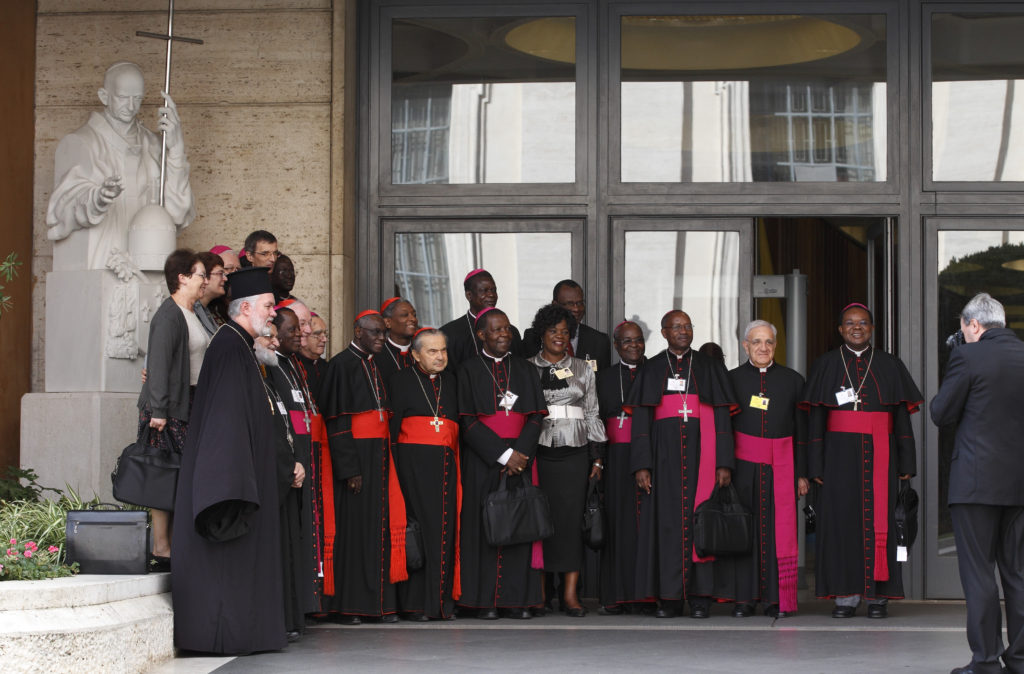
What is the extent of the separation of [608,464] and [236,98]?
3768 mm

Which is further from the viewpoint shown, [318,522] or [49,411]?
[49,411]

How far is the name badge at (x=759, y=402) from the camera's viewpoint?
9.11 m

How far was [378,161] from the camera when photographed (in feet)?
34.9

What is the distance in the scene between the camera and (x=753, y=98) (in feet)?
34.6

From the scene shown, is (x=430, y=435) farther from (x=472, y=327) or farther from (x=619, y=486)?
(x=619, y=486)

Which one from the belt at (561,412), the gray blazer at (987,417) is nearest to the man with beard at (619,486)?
the belt at (561,412)

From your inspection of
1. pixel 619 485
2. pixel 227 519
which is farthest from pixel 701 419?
pixel 227 519

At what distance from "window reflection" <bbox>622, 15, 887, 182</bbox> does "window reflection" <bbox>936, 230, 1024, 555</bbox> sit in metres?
0.80

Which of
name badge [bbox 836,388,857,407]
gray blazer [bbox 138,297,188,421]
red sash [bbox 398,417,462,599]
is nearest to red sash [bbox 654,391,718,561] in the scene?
name badge [bbox 836,388,857,407]

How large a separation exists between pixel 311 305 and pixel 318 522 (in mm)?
2187

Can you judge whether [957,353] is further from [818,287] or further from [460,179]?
[818,287]

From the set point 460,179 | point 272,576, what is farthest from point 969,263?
point 272,576

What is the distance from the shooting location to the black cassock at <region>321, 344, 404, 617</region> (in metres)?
8.56

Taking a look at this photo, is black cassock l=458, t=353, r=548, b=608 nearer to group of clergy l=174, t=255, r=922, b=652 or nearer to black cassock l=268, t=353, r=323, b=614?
group of clergy l=174, t=255, r=922, b=652
